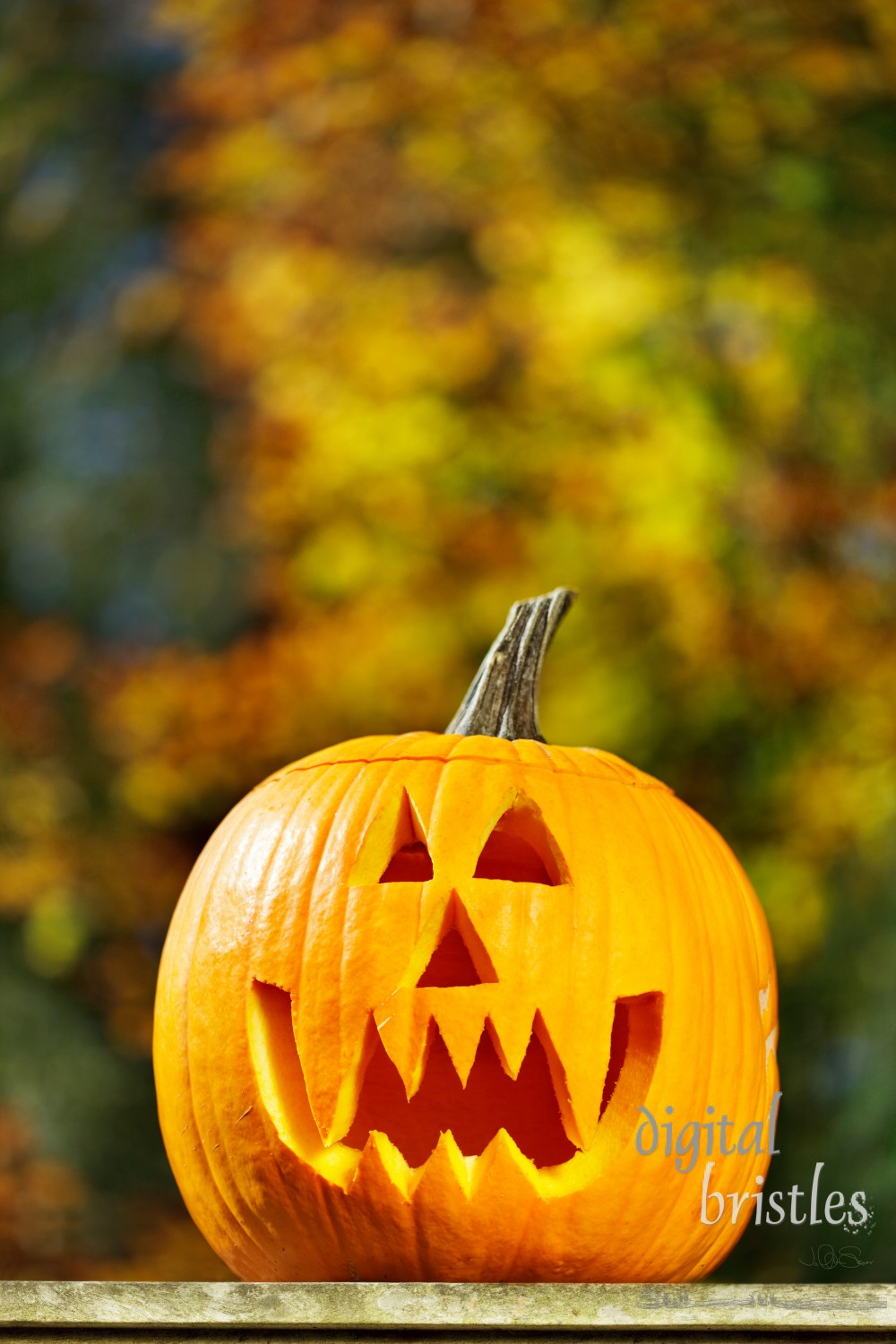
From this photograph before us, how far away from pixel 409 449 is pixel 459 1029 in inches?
46.7

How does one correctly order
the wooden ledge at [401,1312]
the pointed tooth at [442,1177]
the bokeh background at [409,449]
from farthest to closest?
the bokeh background at [409,449] → the pointed tooth at [442,1177] → the wooden ledge at [401,1312]

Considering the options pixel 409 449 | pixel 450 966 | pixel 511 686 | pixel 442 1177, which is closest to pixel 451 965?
pixel 450 966

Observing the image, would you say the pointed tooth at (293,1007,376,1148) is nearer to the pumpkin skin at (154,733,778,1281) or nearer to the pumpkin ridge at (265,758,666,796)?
the pumpkin skin at (154,733,778,1281)

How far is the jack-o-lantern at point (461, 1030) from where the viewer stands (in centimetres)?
78

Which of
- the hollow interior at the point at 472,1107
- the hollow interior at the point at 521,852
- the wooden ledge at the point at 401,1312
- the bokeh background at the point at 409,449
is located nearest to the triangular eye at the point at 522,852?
the hollow interior at the point at 521,852

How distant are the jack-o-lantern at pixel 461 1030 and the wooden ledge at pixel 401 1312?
0.38 ft

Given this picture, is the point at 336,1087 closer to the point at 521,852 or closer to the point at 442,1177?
the point at 442,1177

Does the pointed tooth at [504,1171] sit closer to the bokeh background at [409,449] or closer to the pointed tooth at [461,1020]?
the pointed tooth at [461,1020]

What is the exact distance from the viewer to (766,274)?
1.83 m

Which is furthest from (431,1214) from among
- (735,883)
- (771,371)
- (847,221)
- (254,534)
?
(847,221)

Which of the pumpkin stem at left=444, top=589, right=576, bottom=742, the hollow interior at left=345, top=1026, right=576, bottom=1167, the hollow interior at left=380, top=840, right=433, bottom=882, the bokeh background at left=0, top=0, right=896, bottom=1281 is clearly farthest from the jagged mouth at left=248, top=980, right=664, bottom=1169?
the bokeh background at left=0, top=0, right=896, bottom=1281

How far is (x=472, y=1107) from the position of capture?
0.81 m

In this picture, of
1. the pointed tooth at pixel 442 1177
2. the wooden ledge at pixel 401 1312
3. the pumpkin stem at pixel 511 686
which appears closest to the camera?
the wooden ledge at pixel 401 1312

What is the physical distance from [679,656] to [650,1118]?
3.25 ft
